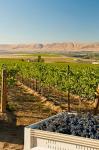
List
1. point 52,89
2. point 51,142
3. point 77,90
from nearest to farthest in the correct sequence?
1. point 51,142
2. point 77,90
3. point 52,89

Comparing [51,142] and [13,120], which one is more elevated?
[51,142]

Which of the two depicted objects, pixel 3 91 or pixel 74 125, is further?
pixel 3 91

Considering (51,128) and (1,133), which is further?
(1,133)

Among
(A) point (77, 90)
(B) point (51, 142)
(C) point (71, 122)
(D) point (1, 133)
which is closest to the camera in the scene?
(B) point (51, 142)

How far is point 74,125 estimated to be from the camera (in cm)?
974

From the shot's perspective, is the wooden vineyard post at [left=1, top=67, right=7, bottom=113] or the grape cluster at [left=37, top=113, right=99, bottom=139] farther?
the wooden vineyard post at [left=1, top=67, right=7, bottom=113]

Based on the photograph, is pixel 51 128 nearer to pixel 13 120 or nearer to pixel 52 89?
pixel 13 120

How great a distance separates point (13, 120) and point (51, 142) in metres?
9.34

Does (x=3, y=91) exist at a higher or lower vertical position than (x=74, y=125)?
lower

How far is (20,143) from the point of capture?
14.5m

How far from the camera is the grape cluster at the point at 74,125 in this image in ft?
30.5

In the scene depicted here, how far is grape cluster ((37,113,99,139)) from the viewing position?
30.5ft

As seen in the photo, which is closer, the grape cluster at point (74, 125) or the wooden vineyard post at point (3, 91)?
the grape cluster at point (74, 125)

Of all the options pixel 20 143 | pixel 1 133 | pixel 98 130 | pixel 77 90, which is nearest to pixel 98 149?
pixel 98 130
